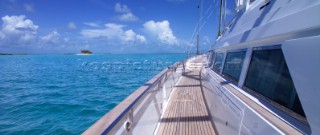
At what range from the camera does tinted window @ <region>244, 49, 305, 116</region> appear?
4.55 feet

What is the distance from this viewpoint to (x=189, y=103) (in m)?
4.67

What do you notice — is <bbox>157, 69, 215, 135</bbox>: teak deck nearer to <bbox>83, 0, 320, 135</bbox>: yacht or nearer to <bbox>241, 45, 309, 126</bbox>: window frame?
<bbox>83, 0, 320, 135</bbox>: yacht

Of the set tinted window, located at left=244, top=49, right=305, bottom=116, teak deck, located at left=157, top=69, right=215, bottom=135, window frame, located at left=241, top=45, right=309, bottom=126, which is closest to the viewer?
window frame, located at left=241, top=45, right=309, bottom=126

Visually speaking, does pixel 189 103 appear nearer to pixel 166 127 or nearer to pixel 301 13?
pixel 166 127

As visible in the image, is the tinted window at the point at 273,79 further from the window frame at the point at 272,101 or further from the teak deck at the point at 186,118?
the teak deck at the point at 186,118

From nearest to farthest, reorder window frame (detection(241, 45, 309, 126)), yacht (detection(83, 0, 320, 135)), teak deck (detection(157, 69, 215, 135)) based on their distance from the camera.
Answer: yacht (detection(83, 0, 320, 135)) < window frame (detection(241, 45, 309, 126)) < teak deck (detection(157, 69, 215, 135))

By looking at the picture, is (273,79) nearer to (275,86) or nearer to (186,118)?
(275,86)

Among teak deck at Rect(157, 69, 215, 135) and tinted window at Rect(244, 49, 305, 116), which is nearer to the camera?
tinted window at Rect(244, 49, 305, 116)

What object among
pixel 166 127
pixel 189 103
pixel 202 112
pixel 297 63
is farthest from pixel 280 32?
pixel 189 103

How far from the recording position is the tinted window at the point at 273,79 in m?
1.39

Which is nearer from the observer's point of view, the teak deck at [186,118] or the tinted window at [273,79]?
the tinted window at [273,79]

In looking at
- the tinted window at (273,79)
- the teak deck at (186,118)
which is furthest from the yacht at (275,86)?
the teak deck at (186,118)

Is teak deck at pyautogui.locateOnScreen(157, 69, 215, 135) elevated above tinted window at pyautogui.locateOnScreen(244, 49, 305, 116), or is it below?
below

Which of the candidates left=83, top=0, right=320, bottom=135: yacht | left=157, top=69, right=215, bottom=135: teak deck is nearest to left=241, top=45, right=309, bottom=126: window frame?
left=83, top=0, right=320, bottom=135: yacht
